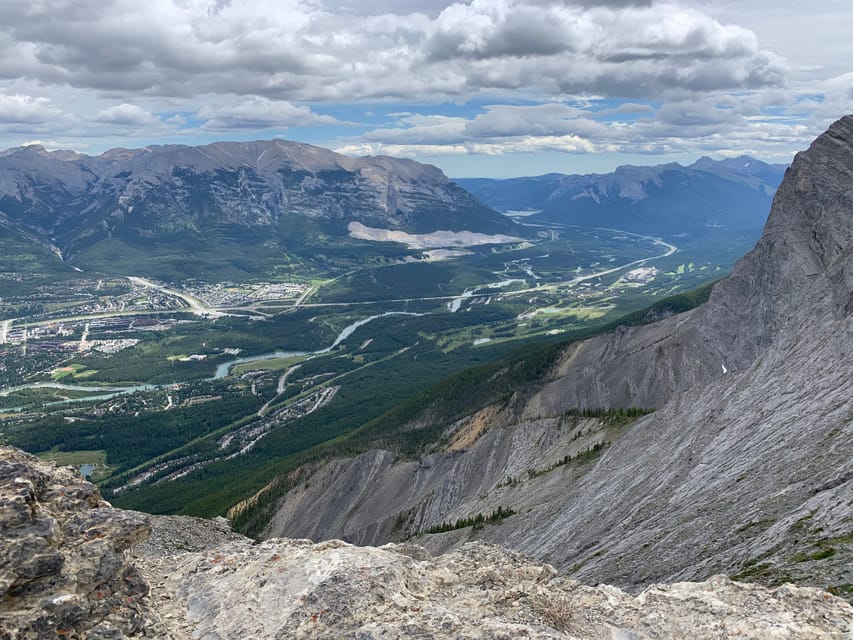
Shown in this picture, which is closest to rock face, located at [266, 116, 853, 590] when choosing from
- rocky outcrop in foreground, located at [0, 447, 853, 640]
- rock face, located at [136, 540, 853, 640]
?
rock face, located at [136, 540, 853, 640]

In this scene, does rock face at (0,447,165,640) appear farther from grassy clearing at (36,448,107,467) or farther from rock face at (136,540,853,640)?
grassy clearing at (36,448,107,467)

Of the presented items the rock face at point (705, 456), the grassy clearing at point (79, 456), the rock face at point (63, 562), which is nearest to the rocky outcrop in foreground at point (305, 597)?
the rock face at point (63, 562)

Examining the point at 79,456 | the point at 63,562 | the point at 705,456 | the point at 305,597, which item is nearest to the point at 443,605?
the point at 305,597

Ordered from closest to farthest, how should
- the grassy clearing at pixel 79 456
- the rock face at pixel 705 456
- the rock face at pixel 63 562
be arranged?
the rock face at pixel 63 562
the rock face at pixel 705 456
the grassy clearing at pixel 79 456

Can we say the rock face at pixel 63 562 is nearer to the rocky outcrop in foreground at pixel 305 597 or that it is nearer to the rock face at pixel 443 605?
the rocky outcrop in foreground at pixel 305 597

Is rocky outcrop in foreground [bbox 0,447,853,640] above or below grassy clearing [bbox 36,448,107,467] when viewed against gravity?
above

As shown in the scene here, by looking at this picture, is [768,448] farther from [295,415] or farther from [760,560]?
[295,415]

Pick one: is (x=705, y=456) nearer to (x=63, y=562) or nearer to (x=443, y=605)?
(x=443, y=605)
